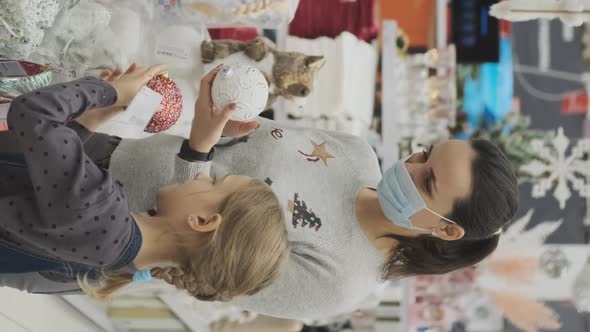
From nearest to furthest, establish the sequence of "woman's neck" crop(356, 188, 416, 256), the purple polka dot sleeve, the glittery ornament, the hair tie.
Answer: the purple polka dot sleeve
the hair tie
the glittery ornament
"woman's neck" crop(356, 188, 416, 256)

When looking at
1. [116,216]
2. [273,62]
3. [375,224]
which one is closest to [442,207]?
[375,224]

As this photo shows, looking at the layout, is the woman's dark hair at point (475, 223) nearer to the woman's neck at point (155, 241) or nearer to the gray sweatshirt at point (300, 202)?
the gray sweatshirt at point (300, 202)

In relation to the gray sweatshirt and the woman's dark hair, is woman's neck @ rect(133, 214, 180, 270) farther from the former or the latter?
the woman's dark hair

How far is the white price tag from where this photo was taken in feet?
4.20

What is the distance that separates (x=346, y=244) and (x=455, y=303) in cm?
126

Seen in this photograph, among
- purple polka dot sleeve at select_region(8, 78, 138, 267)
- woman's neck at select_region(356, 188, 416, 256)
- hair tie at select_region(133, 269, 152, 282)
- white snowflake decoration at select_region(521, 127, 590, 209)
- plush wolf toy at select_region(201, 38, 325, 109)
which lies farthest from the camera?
white snowflake decoration at select_region(521, 127, 590, 209)

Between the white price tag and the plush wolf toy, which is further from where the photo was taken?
the plush wolf toy

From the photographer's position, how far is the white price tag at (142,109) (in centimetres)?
128

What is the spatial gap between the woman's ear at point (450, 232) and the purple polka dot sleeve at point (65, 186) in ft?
2.54

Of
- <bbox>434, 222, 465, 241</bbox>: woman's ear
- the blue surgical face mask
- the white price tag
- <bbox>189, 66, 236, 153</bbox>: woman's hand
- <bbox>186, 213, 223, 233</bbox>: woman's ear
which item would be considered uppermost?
the white price tag

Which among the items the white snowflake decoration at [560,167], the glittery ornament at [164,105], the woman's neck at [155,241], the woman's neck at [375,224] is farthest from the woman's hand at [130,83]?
the white snowflake decoration at [560,167]

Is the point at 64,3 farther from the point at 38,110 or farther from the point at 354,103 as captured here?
the point at 354,103

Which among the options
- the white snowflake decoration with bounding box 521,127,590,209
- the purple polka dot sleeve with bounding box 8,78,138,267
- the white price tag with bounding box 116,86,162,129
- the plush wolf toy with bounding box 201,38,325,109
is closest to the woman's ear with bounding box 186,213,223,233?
the purple polka dot sleeve with bounding box 8,78,138,267

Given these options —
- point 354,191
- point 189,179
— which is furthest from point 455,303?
point 189,179
